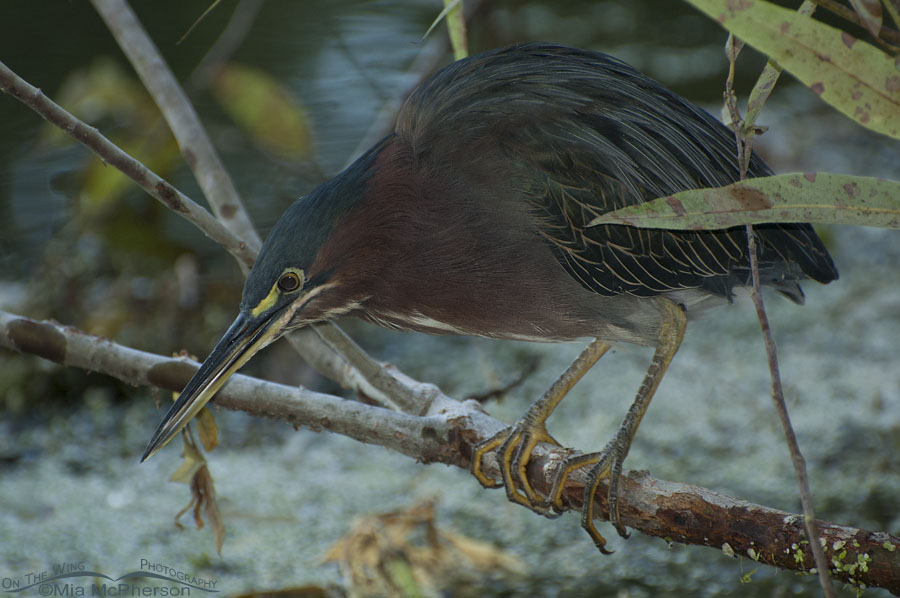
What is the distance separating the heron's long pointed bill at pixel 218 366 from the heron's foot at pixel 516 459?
22.0 inches

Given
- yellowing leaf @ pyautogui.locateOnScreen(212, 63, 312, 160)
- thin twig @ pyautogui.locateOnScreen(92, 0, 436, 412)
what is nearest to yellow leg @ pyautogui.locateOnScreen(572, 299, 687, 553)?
thin twig @ pyautogui.locateOnScreen(92, 0, 436, 412)

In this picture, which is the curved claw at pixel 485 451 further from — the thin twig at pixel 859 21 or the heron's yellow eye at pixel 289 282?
the thin twig at pixel 859 21

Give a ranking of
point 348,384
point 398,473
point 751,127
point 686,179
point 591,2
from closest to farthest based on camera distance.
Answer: point 751,127 < point 686,179 < point 348,384 < point 398,473 < point 591,2

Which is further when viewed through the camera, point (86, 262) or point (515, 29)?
point (515, 29)

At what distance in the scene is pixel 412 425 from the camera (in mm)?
1988

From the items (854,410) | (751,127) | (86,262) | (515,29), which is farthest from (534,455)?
(515,29)

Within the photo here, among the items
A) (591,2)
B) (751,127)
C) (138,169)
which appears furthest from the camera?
(591,2)

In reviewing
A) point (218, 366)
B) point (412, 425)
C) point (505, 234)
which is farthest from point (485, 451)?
point (218, 366)

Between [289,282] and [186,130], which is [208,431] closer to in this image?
[289,282]

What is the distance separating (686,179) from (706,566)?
3.88 ft

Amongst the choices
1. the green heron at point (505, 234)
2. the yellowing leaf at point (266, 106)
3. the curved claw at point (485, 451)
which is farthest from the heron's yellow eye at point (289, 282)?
the yellowing leaf at point (266, 106)

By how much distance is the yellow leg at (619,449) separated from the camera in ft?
6.16

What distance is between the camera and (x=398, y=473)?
316 centimetres

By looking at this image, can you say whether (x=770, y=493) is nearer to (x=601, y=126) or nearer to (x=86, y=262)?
(x=601, y=126)
